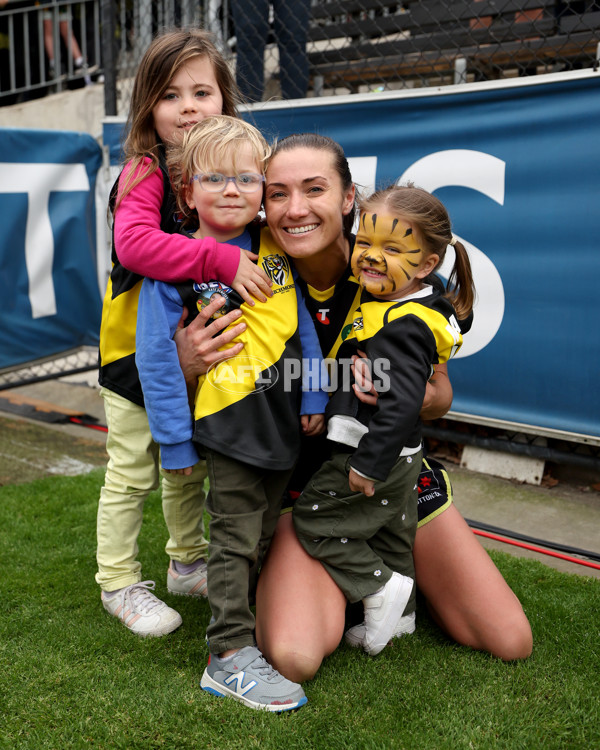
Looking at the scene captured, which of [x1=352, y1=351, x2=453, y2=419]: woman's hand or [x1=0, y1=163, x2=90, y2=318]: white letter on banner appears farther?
[x1=0, y1=163, x2=90, y2=318]: white letter on banner

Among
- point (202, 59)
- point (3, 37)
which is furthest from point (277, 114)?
point (3, 37)

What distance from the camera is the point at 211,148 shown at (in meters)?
1.86

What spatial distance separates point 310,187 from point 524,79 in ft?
6.00

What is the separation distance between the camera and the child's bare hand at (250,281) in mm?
1898

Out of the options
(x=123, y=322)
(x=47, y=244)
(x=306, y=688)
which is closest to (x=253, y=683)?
(x=306, y=688)

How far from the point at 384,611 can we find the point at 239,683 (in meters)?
0.46

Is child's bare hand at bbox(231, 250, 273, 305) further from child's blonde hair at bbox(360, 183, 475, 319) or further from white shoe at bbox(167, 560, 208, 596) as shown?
white shoe at bbox(167, 560, 208, 596)

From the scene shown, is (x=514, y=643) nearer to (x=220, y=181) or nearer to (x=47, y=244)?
(x=220, y=181)

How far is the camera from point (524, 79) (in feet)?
10.7

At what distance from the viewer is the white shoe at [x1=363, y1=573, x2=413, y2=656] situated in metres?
2.04

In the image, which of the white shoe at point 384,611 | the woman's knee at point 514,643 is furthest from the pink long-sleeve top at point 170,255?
the woman's knee at point 514,643

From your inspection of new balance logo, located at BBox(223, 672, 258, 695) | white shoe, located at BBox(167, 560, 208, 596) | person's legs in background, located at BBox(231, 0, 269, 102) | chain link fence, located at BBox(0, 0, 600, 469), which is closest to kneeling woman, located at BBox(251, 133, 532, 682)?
new balance logo, located at BBox(223, 672, 258, 695)

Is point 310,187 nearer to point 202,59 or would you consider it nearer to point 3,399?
point 202,59

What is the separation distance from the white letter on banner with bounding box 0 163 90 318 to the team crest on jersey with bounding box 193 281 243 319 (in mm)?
2807
